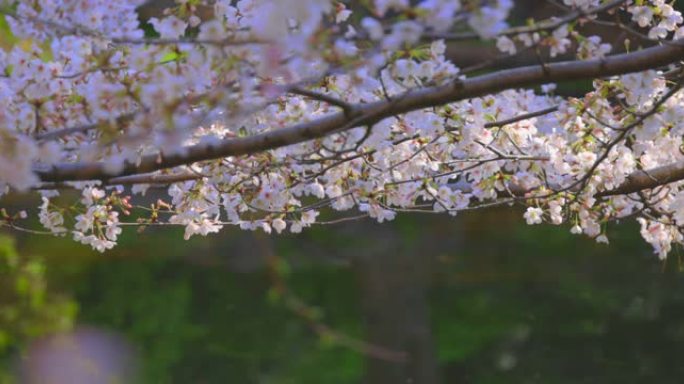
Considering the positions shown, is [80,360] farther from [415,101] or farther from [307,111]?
[415,101]

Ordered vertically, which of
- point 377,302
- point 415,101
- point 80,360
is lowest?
point 415,101

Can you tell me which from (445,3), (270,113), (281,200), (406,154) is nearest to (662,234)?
(406,154)

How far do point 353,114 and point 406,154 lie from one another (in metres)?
0.90

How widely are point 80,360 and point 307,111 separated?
4.56 m

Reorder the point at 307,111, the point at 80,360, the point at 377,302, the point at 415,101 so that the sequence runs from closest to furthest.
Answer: the point at 415,101, the point at 307,111, the point at 80,360, the point at 377,302

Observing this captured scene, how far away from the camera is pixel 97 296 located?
304 inches

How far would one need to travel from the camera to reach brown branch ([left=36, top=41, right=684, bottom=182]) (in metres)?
1.84

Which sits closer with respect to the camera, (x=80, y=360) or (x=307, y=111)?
(x=307, y=111)

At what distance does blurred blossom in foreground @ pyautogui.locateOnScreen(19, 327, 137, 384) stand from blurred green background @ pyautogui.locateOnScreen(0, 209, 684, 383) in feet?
0.29

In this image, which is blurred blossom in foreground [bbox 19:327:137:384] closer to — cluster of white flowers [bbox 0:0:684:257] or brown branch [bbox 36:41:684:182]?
cluster of white flowers [bbox 0:0:684:257]

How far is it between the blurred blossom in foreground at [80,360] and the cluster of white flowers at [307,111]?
3.49 metres

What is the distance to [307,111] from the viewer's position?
2.40 m

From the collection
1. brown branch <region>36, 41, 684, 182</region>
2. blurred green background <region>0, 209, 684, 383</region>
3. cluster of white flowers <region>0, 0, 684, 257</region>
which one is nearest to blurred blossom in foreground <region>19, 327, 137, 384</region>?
blurred green background <region>0, 209, 684, 383</region>

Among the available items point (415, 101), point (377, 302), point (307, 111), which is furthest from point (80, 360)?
point (415, 101)
